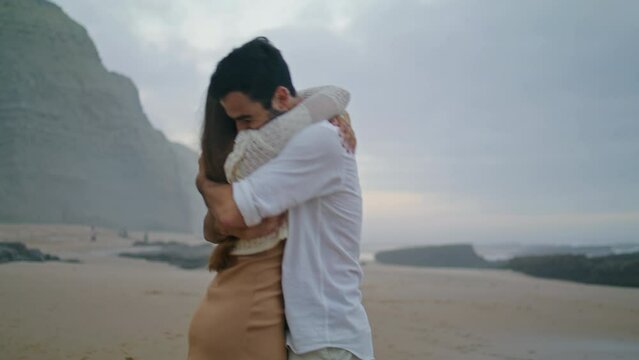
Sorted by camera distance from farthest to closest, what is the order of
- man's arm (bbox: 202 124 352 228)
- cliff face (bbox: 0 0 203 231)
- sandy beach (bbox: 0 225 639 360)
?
cliff face (bbox: 0 0 203 231) → sandy beach (bbox: 0 225 639 360) → man's arm (bbox: 202 124 352 228)

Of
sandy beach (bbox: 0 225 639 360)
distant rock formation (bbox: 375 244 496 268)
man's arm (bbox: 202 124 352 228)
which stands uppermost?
man's arm (bbox: 202 124 352 228)

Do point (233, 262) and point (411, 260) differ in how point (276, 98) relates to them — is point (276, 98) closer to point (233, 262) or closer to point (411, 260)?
point (233, 262)

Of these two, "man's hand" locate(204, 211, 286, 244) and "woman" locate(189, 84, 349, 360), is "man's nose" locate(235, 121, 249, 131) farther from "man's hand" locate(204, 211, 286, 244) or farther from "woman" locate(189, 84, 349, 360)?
"man's hand" locate(204, 211, 286, 244)

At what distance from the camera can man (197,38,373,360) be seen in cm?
165

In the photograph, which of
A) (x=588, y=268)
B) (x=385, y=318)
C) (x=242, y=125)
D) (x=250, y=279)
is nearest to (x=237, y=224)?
(x=250, y=279)

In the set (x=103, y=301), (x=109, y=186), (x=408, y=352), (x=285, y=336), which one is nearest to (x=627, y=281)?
(x=408, y=352)

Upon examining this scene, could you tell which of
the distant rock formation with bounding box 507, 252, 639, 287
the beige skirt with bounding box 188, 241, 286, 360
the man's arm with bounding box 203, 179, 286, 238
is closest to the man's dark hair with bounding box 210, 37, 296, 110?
the man's arm with bounding box 203, 179, 286, 238

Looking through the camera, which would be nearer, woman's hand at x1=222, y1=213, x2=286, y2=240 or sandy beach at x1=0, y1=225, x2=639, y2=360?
woman's hand at x1=222, y1=213, x2=286, y2=240

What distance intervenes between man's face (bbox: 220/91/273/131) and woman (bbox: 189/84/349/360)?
0.15 ft

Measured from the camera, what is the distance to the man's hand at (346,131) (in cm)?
179

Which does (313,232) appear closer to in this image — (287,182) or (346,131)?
(287,182)

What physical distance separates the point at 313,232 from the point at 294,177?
0.18 meters

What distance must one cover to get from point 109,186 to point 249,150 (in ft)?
195

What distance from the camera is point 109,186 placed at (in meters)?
57.5
